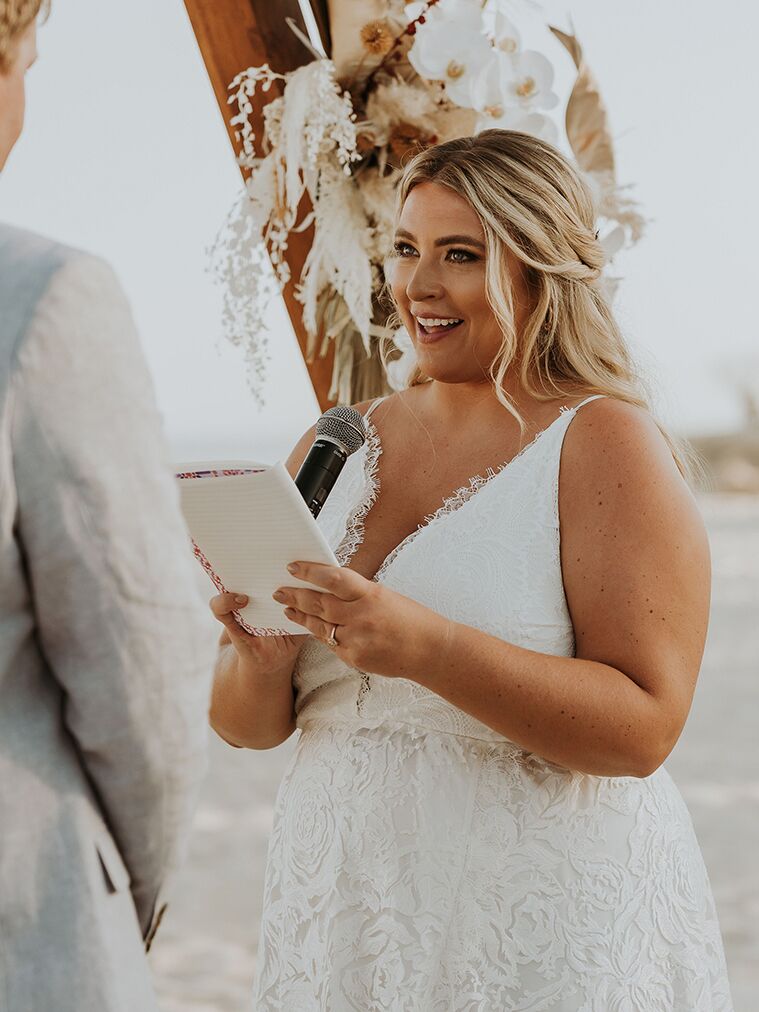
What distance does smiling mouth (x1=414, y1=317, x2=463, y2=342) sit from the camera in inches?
79.1

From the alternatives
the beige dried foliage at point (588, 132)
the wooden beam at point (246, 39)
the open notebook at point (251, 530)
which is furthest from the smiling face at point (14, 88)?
the beige dried foliage at point (588, 132)

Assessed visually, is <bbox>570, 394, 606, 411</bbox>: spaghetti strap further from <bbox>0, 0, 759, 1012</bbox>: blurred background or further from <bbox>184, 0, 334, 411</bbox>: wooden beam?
<bbox>0, 0, 759, 1012</bbox>: blurred background

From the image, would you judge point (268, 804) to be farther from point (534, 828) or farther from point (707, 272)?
point (707, 272)

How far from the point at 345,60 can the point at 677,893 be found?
5.69 ft

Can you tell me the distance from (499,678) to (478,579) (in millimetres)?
185

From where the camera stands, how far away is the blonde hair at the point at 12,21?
1.08m

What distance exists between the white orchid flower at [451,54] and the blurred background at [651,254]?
14.4ft

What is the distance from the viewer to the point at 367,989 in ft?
5.83

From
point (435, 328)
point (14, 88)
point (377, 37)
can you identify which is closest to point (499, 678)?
point (435, 328)

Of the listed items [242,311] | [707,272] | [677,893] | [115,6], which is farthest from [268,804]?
[707,272]

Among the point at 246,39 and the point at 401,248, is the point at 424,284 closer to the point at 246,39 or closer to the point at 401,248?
the point at 401,248

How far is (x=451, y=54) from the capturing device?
7.91ft

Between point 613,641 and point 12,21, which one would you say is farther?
point 613,641

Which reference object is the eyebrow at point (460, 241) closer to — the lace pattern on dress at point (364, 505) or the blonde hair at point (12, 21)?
the lace pattern on dress at point (364, 505)
